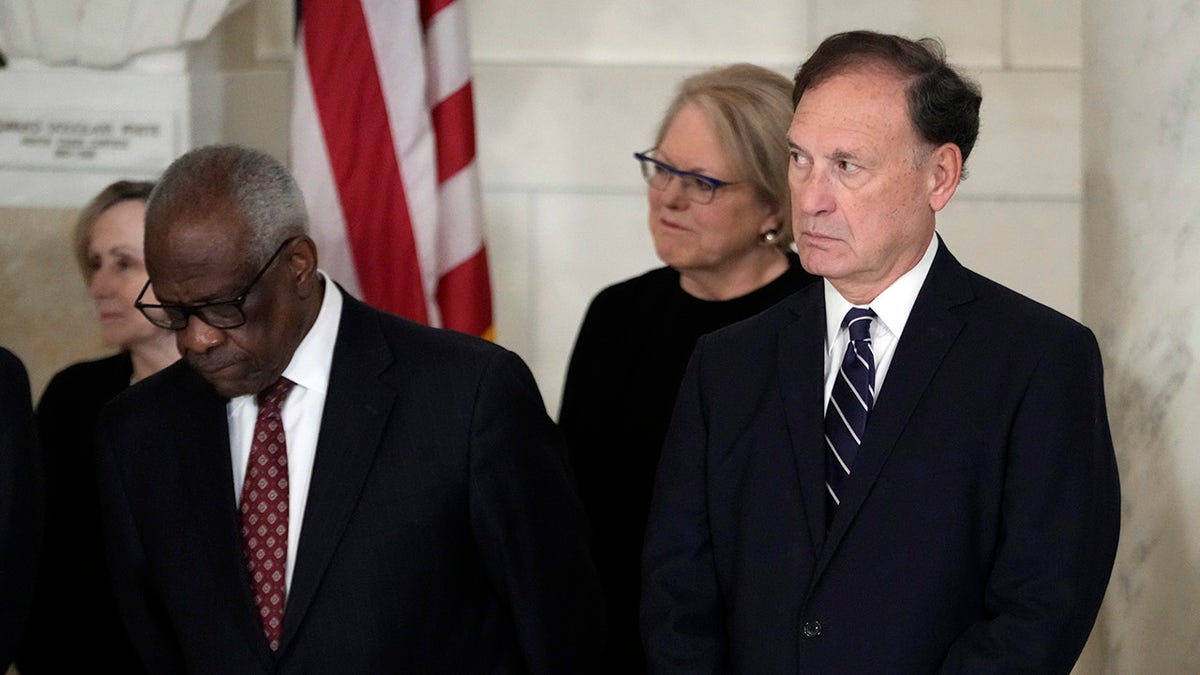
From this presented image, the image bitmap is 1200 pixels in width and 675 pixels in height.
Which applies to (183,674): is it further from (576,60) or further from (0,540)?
(576,60)

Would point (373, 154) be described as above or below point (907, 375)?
above

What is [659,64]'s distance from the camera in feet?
18.0

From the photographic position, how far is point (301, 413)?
Answer: 294 cm

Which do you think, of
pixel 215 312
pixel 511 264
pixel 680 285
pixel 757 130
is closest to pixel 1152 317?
pixel 757 130

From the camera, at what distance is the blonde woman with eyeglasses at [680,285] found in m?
3.61

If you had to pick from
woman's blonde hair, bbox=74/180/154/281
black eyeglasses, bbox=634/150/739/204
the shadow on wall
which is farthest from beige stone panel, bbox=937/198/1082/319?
woman's blonde hair, bbox=74/180/154/281

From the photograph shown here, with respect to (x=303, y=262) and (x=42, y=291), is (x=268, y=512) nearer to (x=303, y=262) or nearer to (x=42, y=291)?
(x=303, y=262)

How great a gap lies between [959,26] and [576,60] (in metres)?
1.31

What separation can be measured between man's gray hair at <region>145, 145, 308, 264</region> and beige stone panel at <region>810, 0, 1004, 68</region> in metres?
2.94

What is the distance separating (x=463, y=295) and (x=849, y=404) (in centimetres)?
203

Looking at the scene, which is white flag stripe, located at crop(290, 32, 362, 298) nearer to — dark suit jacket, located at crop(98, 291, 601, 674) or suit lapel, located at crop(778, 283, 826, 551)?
dark suit jacket, located at crop(98, 291, 601, 674)

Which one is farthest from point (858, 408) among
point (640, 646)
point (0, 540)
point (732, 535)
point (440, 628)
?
point (0, 540)

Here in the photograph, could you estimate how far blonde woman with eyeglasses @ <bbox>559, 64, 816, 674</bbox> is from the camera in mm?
3609

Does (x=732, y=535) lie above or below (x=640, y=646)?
above
